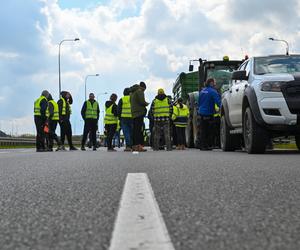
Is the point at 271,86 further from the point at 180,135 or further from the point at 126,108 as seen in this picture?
the point at 180,135

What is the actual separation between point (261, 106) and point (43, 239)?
26.9 feet

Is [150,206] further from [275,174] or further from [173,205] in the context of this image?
[275,174]

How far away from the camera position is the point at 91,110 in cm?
1984

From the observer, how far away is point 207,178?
5727mm

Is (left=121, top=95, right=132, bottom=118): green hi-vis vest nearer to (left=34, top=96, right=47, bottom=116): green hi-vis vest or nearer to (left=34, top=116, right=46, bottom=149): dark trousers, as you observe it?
(left=34, top=96, right=47, bottom=116): green hi-vis vest

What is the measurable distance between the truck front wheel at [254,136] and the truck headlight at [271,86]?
621 mm

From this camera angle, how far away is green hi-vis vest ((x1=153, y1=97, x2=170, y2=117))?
1736 centimetres

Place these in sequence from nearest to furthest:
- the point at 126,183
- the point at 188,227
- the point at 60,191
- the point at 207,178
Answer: the point at 188,227 → the point at 60,191 → the point at 126,183 → the point at 207,178

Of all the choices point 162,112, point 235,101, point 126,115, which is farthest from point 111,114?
point 235,101

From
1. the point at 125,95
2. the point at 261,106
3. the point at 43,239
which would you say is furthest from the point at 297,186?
the point at 125,95

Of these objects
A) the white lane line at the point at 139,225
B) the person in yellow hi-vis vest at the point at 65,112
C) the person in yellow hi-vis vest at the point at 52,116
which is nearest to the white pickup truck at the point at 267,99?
the white lane line at the point at 139,225

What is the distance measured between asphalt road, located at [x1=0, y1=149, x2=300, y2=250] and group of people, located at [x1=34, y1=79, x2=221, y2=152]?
31.4ft

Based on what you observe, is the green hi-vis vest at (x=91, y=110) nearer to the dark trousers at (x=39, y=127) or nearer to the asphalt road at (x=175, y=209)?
the dark trousers at (x=39, y=127)

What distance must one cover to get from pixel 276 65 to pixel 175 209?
8.39 meters
